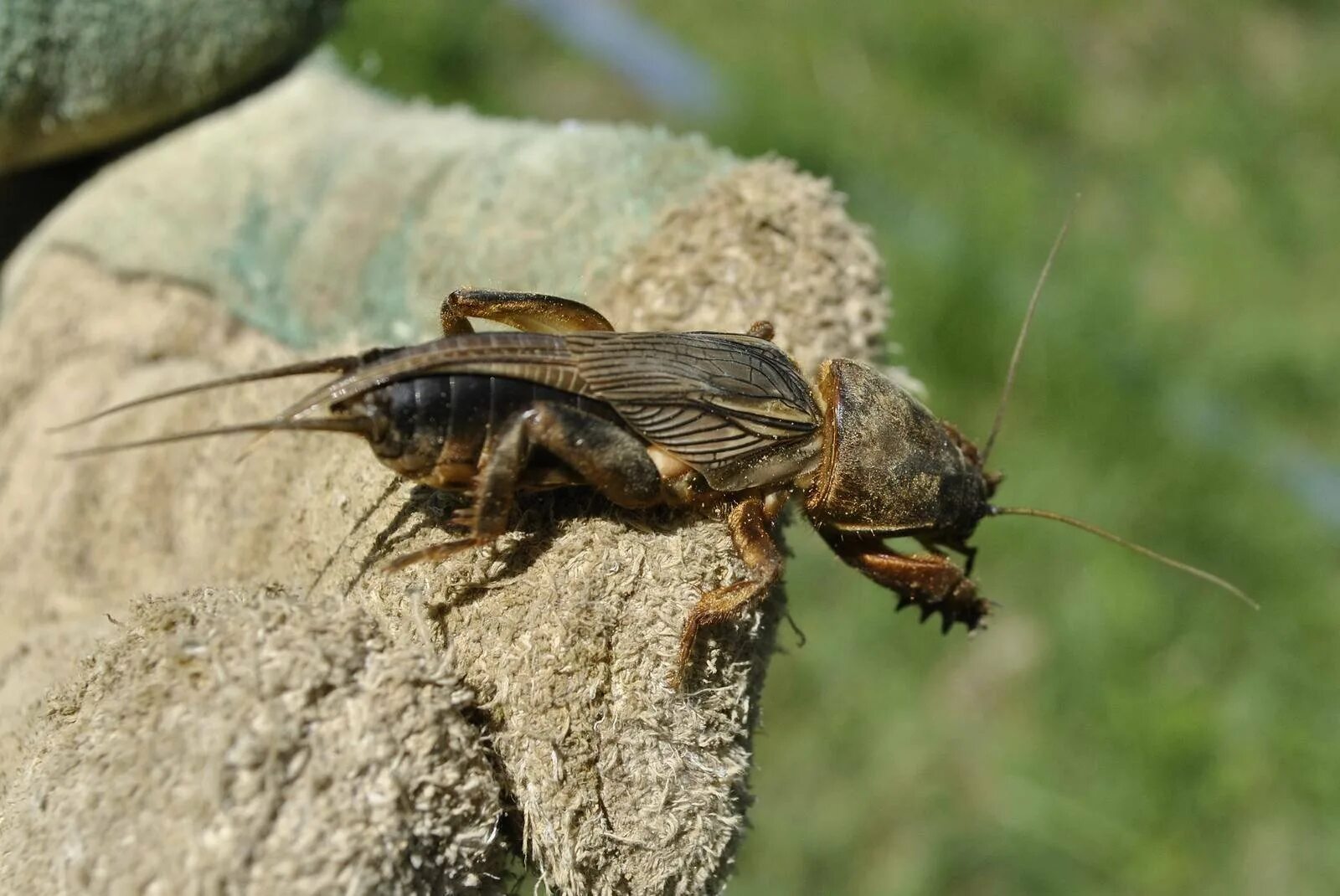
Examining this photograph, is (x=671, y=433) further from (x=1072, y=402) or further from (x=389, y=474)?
(x=1072, y=402)

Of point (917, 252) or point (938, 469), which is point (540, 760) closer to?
point (938, 469)

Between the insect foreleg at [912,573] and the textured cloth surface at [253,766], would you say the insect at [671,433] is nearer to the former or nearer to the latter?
the insect foreleg at [912,573]

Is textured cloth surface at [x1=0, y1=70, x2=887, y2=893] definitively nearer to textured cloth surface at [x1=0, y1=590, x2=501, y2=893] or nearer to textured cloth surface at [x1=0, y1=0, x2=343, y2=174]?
textured cloth surface at [x1=0, y1=590, x2=501, y2=893]

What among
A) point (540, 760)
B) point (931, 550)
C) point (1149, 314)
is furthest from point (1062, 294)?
point (540, 760)

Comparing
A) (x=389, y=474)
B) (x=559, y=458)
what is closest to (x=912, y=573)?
(x=559, y=458)

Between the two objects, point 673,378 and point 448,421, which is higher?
point 673,378

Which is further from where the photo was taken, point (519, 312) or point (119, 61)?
point (119, 61)
